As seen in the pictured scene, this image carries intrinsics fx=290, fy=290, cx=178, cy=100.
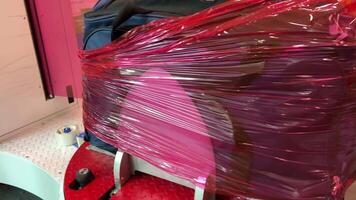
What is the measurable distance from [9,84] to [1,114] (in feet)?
0.39

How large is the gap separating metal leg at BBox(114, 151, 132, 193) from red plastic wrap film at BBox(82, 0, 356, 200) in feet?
0.24

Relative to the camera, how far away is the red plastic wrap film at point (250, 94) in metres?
0.41

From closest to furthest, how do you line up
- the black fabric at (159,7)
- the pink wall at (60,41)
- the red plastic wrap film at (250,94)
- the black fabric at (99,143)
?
1. the red plastic wrap film at (250,94)
2. the black fabric at (159,7)
3. the black fabric at (99,143)
4. the pink wall at (60,41)

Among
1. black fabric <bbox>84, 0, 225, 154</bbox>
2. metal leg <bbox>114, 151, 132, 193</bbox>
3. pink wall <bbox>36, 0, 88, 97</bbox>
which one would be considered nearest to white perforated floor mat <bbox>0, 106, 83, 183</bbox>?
pink wall <bbox>36, 0, 88, 97</bbox>

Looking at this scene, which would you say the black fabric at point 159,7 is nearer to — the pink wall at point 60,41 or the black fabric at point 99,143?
the black fabric at point 99,143

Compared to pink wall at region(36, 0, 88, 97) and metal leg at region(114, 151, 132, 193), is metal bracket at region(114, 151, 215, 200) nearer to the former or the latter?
metal leg at region(114, 151, 132, 193)

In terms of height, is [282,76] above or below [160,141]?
above

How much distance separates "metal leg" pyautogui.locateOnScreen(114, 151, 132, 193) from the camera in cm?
62

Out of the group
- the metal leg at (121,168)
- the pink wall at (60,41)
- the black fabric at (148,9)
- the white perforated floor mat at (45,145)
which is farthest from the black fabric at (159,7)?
the pink wall at (60,41)

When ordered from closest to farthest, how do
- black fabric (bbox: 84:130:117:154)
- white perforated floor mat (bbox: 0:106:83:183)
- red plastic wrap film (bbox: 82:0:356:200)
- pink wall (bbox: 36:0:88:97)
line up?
red plastic wrap film (bbox: 82:0:356:200)
black fabric (bbox: 84:130:117:154)
white perforated floor mat (bbox: 0:106:83:183)
pink wall (bbox: 36:0:88:97)

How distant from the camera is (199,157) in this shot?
512 millimetres

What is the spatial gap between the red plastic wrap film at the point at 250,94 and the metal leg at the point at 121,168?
0.07 meters

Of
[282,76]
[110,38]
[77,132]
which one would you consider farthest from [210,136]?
[77,132]

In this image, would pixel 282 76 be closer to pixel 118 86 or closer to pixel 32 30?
pixel 118 86
